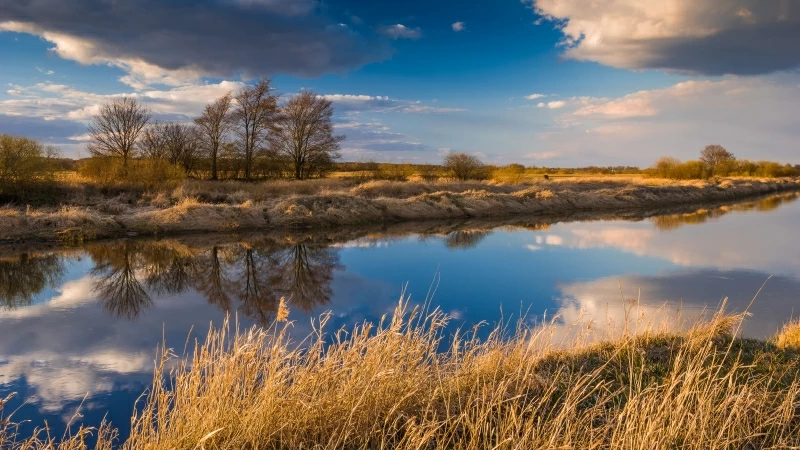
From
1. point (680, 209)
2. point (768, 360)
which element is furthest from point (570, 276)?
point (680, 209)

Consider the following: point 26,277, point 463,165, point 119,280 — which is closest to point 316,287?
point 119,280

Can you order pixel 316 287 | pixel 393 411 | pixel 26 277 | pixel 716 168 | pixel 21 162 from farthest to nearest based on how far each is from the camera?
pixel 716 168
pixel 21 162
pixel 26 277
pixel 316 287
pixel 393 411

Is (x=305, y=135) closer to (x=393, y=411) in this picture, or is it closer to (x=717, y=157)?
(x=393, y=411)

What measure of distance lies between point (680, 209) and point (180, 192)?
Answer: 106ft

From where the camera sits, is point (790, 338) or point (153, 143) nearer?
point (790, 338)

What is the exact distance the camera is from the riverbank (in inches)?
690

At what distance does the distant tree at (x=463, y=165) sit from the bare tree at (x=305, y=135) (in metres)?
11.4

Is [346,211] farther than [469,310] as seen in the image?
Yes

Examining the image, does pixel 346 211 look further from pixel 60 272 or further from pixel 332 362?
pixel 332 362

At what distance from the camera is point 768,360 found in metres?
5.75

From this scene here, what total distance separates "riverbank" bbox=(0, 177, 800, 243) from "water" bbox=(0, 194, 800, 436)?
1.50 meters

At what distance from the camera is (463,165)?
40.8m

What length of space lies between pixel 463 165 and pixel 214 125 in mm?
19769

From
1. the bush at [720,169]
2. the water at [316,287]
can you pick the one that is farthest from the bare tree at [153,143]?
the bush at [720,169]
